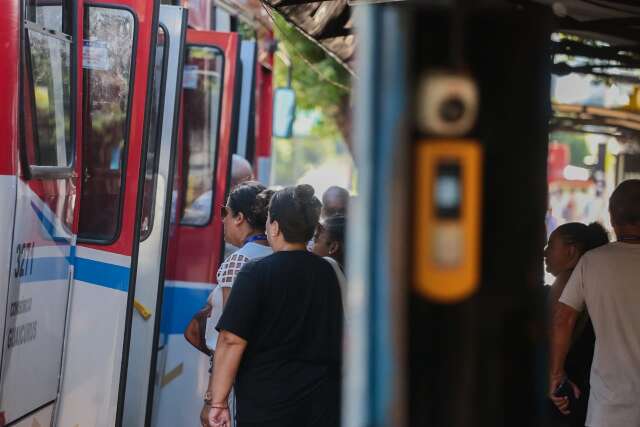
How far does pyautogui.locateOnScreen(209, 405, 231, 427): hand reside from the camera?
4922 millimetres

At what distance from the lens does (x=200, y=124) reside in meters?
8.21

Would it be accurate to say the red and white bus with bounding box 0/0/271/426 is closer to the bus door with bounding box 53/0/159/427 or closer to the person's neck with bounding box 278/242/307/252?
the bus door with bounding box 53/0/159/427

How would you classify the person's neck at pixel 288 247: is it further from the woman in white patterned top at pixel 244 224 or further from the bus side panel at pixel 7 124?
the bus side panel at pixel 7 124

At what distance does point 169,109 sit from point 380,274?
4723 millimetres

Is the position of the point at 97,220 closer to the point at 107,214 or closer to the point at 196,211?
the point at 107,214

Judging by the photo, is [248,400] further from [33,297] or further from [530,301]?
[530,301]

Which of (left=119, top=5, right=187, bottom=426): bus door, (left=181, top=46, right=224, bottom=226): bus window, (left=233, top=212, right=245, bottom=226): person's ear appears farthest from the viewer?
(left=181, top=46, right=224, bottom=226): bus window

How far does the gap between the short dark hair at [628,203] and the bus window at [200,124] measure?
3.16 m

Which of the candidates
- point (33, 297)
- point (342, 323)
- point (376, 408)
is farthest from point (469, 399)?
point (33, 297)

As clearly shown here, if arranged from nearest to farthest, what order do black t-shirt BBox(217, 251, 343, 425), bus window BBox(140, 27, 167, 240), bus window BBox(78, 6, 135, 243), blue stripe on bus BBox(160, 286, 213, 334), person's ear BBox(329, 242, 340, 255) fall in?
black t-shirt BBox(217, 251, 343, 425), bus window BBox(78, 6, 135, 243), person's ear BBox(329, 242, 340, 255), bus window BBox(140, 27, 167, 240), blue stripe on bus BBox(160, 286, 213, 334)

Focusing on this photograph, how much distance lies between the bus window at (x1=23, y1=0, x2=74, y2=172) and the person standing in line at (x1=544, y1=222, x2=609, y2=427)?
2327mm

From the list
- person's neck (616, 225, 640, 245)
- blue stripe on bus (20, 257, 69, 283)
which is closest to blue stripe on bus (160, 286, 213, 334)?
blue stripe on bus (20, 257, 69, 283)

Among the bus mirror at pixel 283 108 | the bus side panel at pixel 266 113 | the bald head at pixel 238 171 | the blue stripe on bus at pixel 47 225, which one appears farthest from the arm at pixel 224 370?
the bus mirror at pixel 283 108

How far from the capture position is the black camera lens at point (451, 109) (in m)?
1.89
